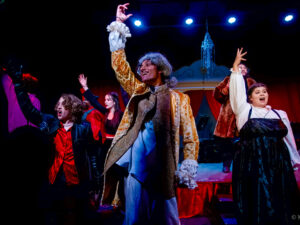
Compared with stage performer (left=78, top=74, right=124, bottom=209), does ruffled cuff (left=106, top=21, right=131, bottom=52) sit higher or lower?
higher

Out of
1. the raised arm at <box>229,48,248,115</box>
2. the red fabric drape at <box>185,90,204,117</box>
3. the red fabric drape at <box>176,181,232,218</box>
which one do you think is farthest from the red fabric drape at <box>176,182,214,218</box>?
the red fabric drape at <box>185,90,204,117</box>

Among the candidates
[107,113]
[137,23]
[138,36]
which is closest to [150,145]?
[107,113]

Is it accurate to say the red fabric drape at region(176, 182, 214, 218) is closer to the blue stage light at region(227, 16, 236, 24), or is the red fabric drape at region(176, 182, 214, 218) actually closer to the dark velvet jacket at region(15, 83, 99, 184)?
the dark velvet jacket at region(15, 83, 99, 184)

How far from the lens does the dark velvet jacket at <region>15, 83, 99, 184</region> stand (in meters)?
2.15

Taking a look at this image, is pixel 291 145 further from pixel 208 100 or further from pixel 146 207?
pixel 208 100

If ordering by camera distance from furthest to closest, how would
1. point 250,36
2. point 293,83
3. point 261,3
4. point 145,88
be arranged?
point 293,83 < point 250,36 < point 261,3 < point 145,88

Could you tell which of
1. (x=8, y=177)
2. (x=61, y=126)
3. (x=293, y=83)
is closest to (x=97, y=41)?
(x=61, y=126)

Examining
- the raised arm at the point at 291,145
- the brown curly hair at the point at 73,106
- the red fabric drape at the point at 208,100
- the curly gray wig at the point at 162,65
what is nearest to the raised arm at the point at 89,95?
the brown curly hair at the point at 73,106

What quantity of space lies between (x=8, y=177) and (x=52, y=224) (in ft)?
2.19

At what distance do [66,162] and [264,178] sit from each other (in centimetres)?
205

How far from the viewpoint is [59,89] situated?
136 inches

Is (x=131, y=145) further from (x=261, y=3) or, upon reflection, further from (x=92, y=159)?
(x=261, y=3)

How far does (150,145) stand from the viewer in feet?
5.20

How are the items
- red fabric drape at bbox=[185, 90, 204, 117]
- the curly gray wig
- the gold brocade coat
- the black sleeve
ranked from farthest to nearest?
red fabric drape at bbox=[185, 90, 204, 117] → the black sleeve → the curly gray wig → the gold brocade coat
